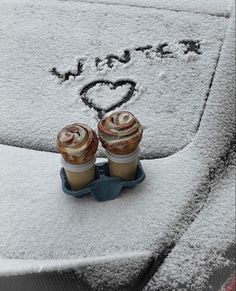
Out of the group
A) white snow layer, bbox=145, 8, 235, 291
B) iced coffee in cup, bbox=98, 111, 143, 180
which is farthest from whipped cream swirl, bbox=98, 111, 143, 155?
white snow layer, bbox=145, 8, 235, 291

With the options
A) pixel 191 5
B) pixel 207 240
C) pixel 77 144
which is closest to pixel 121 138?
pixel 77 144

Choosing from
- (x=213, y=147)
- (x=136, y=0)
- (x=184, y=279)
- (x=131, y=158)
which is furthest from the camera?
(x=136, y=0)

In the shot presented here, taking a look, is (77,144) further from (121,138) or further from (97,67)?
(97,67)

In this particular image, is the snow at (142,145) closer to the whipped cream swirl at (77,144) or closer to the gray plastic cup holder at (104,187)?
the gray plastic cup holder at (104,187)

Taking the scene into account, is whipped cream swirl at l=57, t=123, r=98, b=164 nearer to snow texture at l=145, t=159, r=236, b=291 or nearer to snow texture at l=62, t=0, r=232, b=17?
snow texture at l=145, t=159, r=236, b=291

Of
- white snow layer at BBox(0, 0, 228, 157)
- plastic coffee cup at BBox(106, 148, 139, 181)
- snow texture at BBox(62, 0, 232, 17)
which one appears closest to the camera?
plastic coffee cup at BBox(106, 148, 139, 181)

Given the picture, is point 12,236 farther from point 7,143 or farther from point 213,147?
point 213,147

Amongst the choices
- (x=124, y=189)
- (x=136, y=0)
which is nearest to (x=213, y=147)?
(x=124, y=189)
